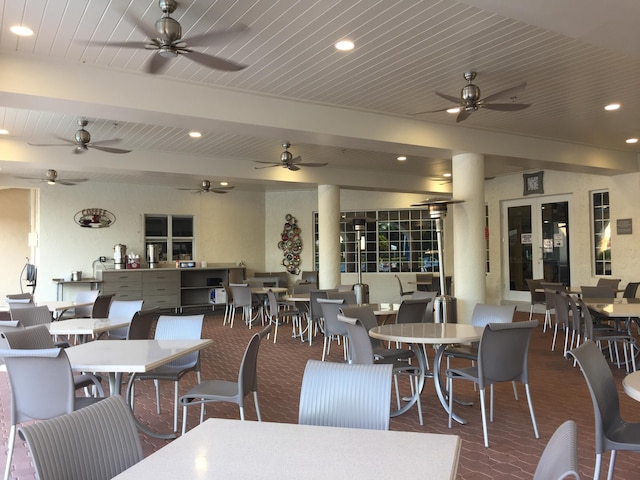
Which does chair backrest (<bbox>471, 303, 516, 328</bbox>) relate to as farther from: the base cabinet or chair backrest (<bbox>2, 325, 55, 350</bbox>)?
the base cabinet

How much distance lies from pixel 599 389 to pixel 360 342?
1.97m

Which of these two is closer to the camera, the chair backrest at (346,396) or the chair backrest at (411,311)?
the chair backrest at (346,396)

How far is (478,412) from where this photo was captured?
4.76 metres

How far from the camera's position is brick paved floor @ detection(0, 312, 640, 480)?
360cm

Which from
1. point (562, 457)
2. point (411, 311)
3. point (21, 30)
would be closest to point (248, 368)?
point (562, 457)

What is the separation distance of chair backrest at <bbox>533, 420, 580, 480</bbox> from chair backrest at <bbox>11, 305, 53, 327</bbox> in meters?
5.59

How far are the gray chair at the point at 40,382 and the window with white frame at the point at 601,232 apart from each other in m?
10.5

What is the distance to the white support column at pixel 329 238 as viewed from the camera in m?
11.6

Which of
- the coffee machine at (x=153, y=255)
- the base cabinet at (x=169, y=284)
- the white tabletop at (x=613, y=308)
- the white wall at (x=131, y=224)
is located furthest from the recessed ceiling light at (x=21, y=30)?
the coffee machine at (x=153, y=255)

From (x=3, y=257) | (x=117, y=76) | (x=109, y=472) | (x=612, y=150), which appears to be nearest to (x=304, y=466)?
(x=109, y=472)

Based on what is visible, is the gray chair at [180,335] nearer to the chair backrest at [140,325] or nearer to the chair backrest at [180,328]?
the chair backrest at [180,328]

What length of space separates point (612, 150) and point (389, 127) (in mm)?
5003

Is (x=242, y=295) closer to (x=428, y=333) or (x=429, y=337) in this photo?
(x=428, y=333)

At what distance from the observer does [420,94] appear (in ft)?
21.1
